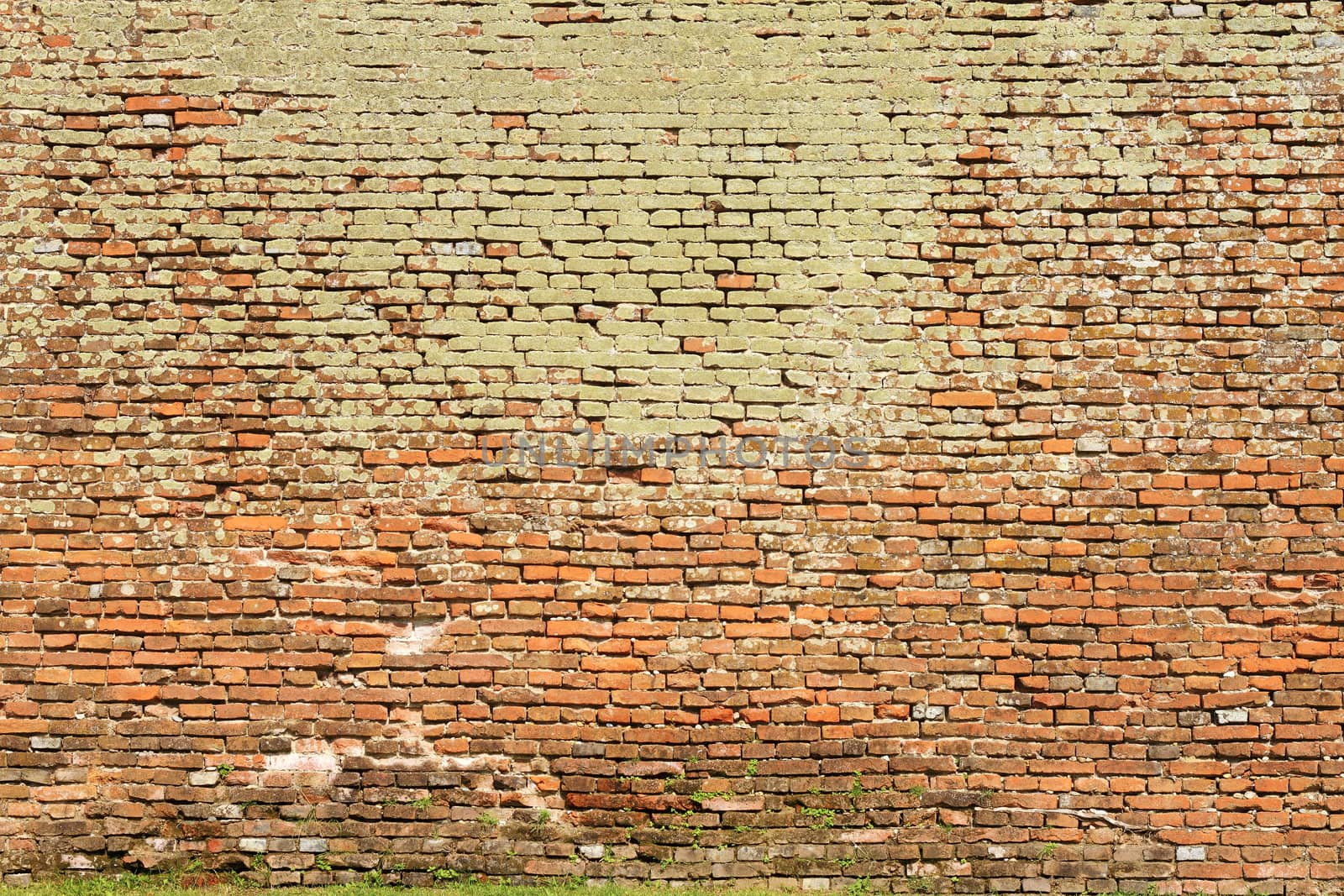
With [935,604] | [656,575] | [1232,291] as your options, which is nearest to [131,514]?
[656,575]

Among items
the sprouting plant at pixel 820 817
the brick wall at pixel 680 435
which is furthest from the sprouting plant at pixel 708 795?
the sprouting plant at pixel 820 817

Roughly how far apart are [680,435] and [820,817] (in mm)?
1770

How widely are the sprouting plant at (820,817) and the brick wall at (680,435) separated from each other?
12mm

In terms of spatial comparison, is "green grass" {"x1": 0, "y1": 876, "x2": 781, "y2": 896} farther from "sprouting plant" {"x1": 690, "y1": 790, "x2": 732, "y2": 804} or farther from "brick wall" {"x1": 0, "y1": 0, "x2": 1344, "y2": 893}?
"sprouting plant" {"x1": 690, "y1": 790, "x2": 732, "y2": 804}

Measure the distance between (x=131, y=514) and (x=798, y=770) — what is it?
316cm

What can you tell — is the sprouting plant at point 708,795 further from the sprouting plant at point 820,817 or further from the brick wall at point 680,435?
the sprouting plant at point 820,817

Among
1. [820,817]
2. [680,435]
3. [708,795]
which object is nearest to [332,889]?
[708,795]

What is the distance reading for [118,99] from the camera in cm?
383

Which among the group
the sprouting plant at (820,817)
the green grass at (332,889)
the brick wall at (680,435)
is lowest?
the green grass at (332,889)

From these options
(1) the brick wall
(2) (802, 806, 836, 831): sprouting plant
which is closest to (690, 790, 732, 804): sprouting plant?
(1) the brick wall

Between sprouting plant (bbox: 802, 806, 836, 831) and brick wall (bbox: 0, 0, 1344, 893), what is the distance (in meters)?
0.01

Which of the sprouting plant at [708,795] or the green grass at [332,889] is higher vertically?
the sprouting plant at [708,795]

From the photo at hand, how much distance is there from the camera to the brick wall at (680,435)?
12.1 ft

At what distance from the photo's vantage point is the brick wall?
368 cm
